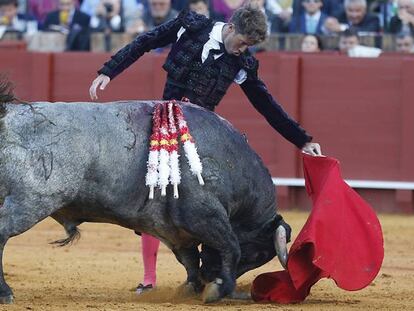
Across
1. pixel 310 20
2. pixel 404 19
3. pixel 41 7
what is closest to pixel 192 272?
pixel 404 19

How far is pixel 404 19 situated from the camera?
11.4 m

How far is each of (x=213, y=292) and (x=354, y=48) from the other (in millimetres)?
5751

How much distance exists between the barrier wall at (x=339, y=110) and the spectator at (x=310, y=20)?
0.48 metres

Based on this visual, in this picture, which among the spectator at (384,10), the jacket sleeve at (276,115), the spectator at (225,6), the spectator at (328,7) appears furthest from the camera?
the spectator at (225,6)

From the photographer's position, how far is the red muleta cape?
6.30 metres

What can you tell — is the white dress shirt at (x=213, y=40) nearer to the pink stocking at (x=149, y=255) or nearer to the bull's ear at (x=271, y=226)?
the bull's ear at (x=271, y=226)

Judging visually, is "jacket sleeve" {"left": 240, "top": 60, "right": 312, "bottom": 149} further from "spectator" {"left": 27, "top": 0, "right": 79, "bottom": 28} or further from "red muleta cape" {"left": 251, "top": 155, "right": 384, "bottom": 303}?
"spectator" {"left": 27, "top": 0, "right": 79, "bottom": 28}

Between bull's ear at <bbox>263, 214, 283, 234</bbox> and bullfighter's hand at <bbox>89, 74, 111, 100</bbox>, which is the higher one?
bullfighter's hand at <bbox>89, 74, 111, 100</bbox>

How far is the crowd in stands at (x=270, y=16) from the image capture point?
38.2 feet

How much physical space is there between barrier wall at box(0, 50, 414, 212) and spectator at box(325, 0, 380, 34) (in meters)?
0.40

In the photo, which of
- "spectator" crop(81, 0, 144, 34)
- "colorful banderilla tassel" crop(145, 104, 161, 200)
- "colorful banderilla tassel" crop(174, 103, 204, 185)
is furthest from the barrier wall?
"colorful banderilla tassel" crop(145, 104, 161, 200)

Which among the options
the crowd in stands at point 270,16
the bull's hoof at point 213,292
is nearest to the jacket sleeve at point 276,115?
the bull's hoof at point 213,292

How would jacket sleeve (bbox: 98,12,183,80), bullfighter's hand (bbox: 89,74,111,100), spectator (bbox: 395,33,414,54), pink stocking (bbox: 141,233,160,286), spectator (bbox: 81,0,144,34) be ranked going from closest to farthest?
bullfighter's hand (bbox: 89,74,111,100)
jacket sleeve (bbox: 98,12,183,80)
pink stocking (bbox: 141,233,160,286)
spectator (bbox: 395,33,414,54)
spectator (bbox: 81,0,144,34)

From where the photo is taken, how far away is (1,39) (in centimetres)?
1303
